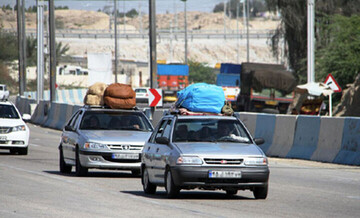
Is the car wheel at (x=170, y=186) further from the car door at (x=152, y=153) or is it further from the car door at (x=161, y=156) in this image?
the car door at (x=152, y=153)

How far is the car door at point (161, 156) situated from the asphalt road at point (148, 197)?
36 centimetres

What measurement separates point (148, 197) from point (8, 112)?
1209 centimetres

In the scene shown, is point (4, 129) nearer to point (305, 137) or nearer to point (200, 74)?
point (305, 137)

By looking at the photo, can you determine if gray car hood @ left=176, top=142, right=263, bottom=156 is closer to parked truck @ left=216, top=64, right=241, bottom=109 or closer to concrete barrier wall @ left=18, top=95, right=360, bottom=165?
concrete barrier wall @ left=18, top=95, right=360, bottom=165

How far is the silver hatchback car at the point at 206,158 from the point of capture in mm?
12492

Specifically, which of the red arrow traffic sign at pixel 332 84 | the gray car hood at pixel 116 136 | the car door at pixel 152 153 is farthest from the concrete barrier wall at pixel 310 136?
the red arrow traffic sign at pixel 332 84

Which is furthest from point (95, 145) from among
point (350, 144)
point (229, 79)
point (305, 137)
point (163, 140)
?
point (229, 79)

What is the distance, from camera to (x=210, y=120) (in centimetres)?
1370

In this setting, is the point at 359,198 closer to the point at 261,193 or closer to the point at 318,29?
the point at 261,193

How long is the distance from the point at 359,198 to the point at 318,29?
38.9 metres

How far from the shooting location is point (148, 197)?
13.4m

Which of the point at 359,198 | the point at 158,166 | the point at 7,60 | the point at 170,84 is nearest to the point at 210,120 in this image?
the point at 158,166

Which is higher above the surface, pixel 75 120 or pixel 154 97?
pixel 75 120

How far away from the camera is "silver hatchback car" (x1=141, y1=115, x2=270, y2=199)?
12.5 m
